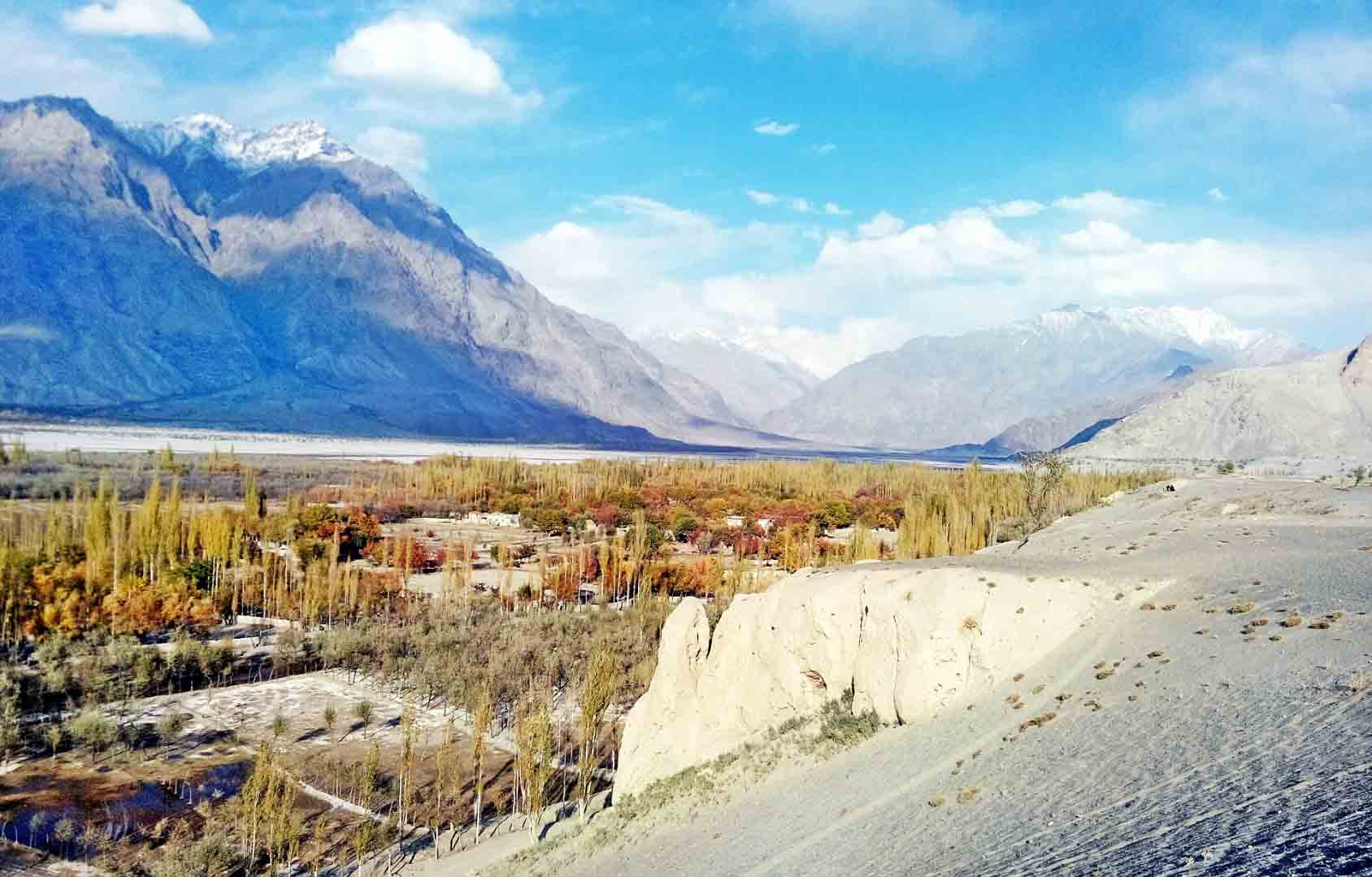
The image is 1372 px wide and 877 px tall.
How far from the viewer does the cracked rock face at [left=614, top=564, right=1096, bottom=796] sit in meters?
18.8

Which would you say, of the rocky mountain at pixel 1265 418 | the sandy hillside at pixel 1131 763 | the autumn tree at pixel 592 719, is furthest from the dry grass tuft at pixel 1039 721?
the rocky mountain at pixel 1265 418

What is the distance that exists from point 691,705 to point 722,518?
192 ft

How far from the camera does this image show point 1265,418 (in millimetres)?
129500

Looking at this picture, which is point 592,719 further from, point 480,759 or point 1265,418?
point 1265,418

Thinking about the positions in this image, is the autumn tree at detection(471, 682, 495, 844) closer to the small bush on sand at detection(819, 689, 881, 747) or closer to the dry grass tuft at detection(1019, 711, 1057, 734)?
the small bush on sand at detection(819, 689, 881, 747)

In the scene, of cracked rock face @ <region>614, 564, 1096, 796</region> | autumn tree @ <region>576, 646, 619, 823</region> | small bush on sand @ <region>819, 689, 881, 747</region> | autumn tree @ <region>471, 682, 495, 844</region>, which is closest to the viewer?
cracked rock face @ <region>614, 564, 1096, 796</region>

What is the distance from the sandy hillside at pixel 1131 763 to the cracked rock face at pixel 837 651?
22.4 inches

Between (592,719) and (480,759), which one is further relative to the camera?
(592,719)

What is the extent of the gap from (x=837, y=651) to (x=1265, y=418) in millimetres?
131222

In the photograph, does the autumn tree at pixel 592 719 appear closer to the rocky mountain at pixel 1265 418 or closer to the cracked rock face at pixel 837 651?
the cracked rock face at pixel 837 651

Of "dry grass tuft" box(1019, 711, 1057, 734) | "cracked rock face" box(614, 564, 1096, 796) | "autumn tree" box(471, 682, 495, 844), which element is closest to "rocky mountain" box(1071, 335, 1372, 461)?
"cracked rock face" box(614, 564, 1096, 796)

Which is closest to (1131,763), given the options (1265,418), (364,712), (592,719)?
(592,719)

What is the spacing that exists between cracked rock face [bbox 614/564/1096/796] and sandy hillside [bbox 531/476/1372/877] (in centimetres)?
57

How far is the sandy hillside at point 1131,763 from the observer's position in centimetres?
1084
